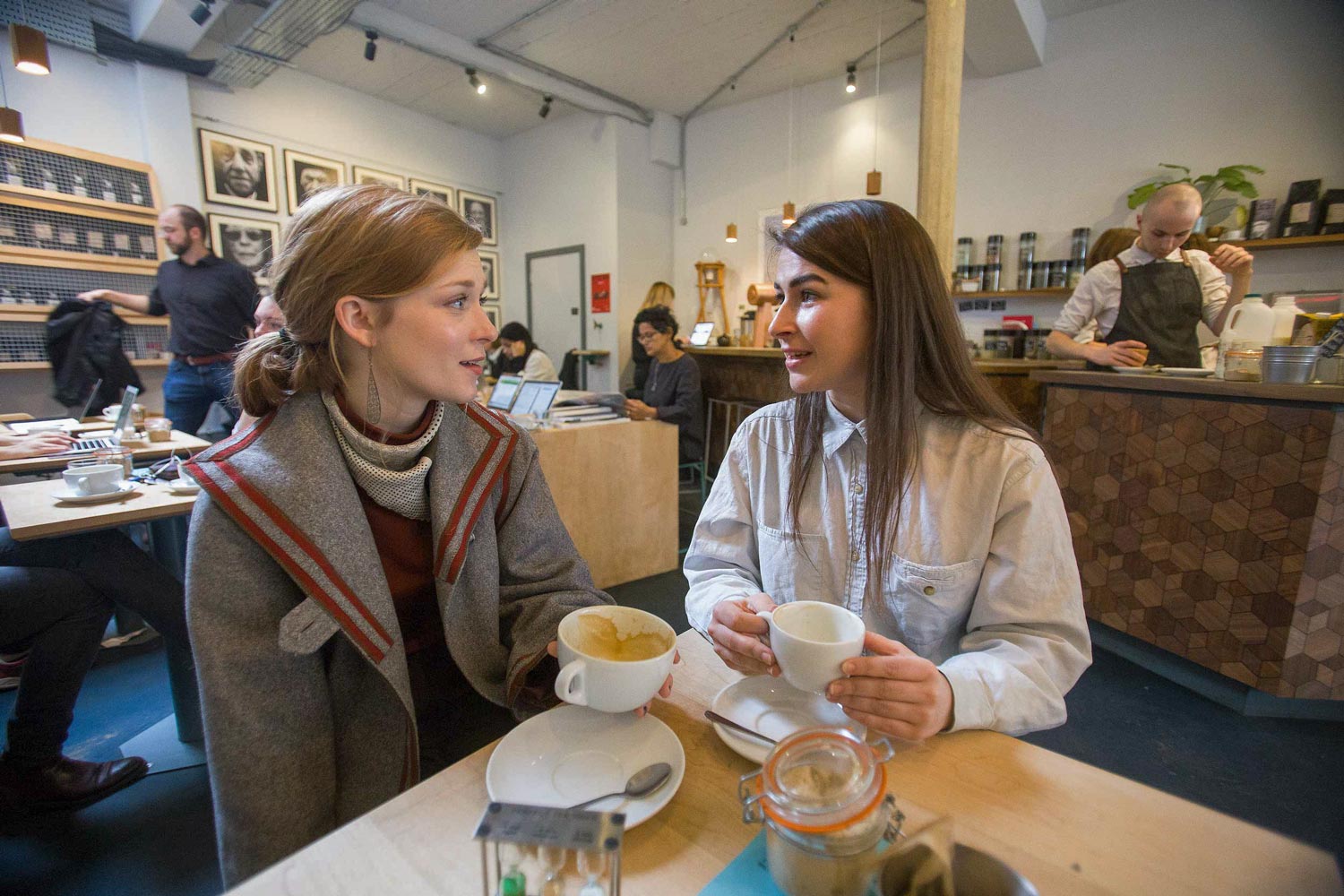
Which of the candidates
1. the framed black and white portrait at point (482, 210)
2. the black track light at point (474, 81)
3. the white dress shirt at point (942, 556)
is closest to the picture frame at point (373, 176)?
the framed black and white portrait at point (482, 210)

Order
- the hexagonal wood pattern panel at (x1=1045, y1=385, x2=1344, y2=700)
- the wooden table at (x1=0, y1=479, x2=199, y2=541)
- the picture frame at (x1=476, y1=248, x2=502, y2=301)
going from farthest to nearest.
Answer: the picture frame at (x1=476, y1=248, x2=502, y2=301)
the hexagonal wood pattern panel at (x1=1045, y1=385, x2=1344, y2=700)
the wooden table at (x1=0, y1=479, x2=199, y2=541)

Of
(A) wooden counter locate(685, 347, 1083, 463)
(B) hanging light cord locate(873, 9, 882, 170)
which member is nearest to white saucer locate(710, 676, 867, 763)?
(A) wooden counter locate(685, 347, 1083, 463)

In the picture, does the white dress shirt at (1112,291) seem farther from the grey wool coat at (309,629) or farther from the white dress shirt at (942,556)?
the grey wool coat at (309,629)

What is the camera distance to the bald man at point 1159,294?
2857 mm

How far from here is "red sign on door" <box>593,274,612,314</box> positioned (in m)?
6.52

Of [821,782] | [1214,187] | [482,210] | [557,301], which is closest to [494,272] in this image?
[482,210]

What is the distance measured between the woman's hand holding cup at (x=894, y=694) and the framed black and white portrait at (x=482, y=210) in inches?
289

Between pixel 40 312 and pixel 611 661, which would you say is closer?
pixel 611 661

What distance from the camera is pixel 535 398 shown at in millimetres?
3096

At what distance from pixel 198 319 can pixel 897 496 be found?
4169mm

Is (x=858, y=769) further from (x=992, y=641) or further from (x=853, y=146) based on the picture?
(x=853, y=146)

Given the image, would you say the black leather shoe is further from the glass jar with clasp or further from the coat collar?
the glass jar with clasp

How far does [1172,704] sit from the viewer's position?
231 centimetres

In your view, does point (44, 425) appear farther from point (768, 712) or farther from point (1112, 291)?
point (1112, 291)
